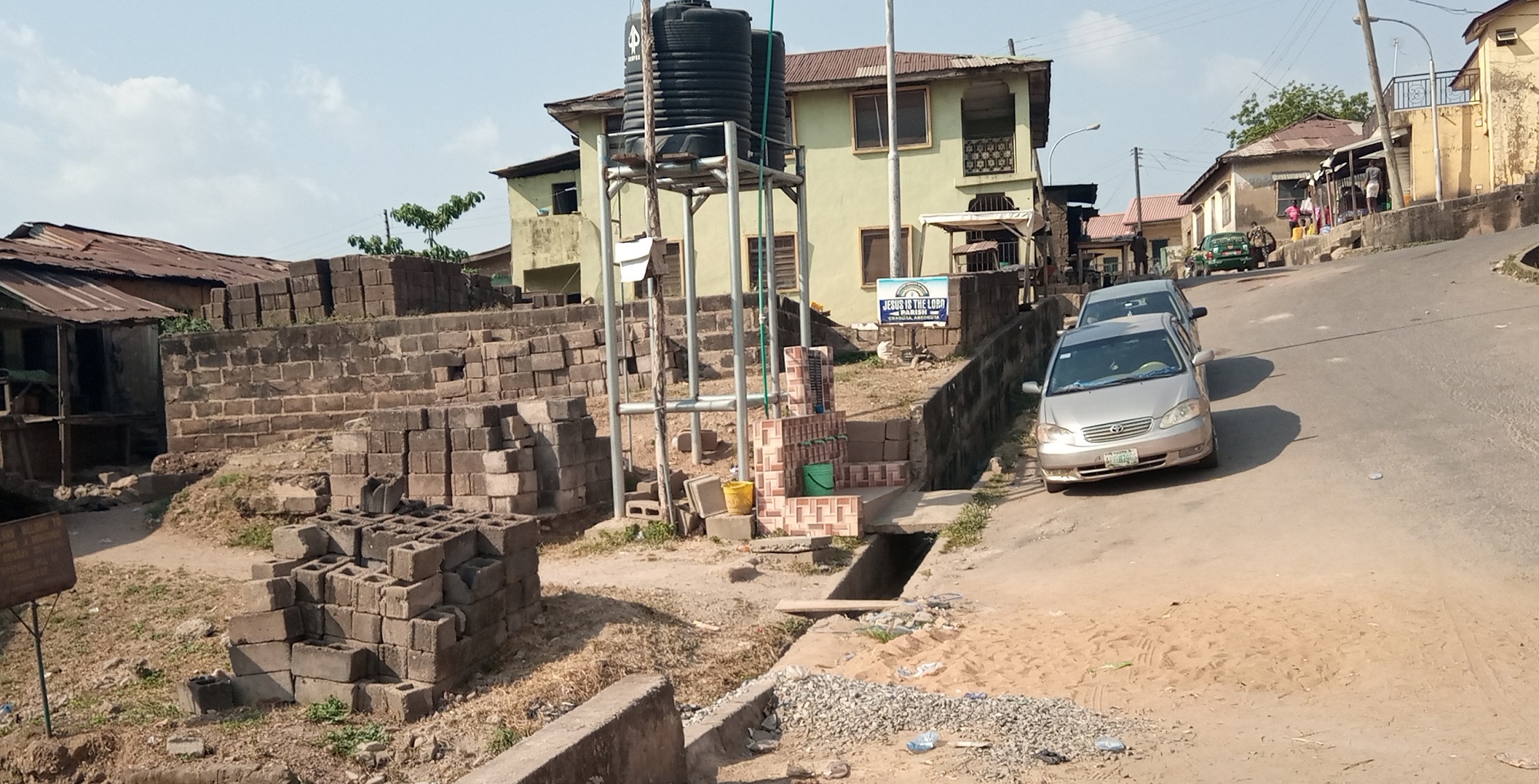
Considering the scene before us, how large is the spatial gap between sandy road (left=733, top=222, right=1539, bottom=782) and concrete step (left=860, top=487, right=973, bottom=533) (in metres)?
0.50

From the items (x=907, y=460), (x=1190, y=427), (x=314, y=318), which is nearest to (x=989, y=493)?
(x=907, y=460)

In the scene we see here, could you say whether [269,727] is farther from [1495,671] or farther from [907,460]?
[907,460]

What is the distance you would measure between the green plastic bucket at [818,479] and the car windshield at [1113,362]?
2574 millimetres

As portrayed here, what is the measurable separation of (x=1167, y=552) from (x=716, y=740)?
4811 mm

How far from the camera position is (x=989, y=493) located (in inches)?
500

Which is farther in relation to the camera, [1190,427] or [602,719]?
[1190,427]

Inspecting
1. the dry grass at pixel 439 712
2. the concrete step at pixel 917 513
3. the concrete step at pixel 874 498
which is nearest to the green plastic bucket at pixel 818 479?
the concrete step at pixel 874 498

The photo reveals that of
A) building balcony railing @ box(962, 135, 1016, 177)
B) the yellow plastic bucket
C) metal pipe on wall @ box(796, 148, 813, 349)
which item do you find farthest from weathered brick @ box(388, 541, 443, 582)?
building balcony railing @ box(962, 135, 1016, 177)

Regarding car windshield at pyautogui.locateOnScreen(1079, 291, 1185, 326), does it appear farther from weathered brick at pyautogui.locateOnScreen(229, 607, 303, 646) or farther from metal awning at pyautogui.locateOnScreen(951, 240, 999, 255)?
weathered brick at pyautogui.locateOnScreen(229, 607, 303, 646)

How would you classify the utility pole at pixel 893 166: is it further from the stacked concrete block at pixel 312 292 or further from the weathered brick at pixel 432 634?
the weathered brick at pixel 432 634

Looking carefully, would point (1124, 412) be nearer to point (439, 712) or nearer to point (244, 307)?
point (439, 712)

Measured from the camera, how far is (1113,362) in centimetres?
1268

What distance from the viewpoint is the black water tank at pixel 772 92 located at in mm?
12812

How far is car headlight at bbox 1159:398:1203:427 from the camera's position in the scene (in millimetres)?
11352
